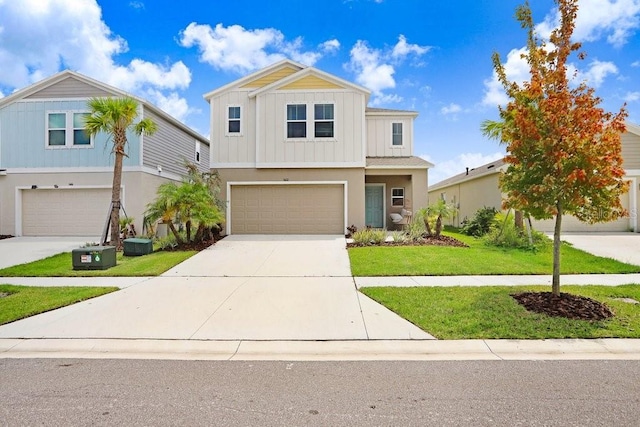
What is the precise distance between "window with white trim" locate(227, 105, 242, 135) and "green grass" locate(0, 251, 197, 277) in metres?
6.67

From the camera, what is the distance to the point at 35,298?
6770 millimetres

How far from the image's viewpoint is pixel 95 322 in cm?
550

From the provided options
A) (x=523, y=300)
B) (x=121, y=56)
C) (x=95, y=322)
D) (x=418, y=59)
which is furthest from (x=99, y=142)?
(x=523, y=300)

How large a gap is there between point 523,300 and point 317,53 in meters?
14.1

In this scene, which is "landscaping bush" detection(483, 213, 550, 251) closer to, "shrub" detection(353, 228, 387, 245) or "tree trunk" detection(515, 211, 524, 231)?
"tree trunk" detection(515, 211, 524, 231)

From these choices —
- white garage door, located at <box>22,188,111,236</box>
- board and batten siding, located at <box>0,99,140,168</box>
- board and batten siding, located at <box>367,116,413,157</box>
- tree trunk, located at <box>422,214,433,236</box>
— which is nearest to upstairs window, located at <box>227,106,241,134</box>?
board and batten siding, located at <box>0,99,140,168</box>

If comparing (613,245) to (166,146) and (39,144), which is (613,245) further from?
(39,144)

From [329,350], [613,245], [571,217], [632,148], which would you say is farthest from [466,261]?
[632,148]

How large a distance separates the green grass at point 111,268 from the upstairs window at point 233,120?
262 inches

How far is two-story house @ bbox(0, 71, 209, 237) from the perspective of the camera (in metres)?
16.0

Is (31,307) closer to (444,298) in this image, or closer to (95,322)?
(95,322)

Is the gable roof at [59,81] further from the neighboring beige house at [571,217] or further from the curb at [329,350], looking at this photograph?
the neighboring beige house at [571,217]

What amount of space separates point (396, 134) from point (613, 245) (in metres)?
9.91

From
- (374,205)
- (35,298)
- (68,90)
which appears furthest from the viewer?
(374,205)
